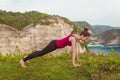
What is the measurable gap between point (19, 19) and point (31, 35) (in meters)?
3.19

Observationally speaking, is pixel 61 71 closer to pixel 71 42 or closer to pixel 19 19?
pixel 71 42

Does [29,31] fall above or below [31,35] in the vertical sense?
above

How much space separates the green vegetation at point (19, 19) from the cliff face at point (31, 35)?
2.37 feet

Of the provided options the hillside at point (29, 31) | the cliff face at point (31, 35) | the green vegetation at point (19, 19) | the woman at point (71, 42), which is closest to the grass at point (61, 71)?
the woman at point (71, 42)

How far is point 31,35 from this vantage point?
52781mm

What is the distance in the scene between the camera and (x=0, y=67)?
12133mm

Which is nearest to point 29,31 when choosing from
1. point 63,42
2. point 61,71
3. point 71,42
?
point 63,42

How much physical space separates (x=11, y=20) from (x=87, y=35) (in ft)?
130

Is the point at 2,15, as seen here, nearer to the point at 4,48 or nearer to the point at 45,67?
the point at 4,48

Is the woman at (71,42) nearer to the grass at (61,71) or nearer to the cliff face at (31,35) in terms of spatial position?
the grass at (61,71)

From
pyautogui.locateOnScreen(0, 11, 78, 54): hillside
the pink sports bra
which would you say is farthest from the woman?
pyautogui.locateOnScreen(0, 11, 78, 54): hillside

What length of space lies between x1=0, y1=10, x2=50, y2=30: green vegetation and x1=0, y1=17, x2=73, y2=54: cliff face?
72 centimetres

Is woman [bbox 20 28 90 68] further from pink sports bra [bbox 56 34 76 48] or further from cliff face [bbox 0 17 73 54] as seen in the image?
cliff face [bbox 0 17 73 54]

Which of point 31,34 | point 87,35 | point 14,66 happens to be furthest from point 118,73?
point 31,34
